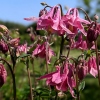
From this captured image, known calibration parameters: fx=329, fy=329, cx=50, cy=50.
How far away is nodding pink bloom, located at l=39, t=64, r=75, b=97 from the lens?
5.55 feet

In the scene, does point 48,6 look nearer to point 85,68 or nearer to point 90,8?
point 85,68

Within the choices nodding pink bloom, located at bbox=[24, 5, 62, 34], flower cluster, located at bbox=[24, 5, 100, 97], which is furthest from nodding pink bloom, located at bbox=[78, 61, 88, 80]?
nodding pink bloom, located at bbox=[24, 5, 62, 34]

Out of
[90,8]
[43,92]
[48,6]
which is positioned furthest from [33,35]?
[90,8]

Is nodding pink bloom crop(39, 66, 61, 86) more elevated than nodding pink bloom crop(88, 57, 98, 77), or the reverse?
nodding pink bloom crop(88, 57, 98, 77)

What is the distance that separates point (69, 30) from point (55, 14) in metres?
0.19

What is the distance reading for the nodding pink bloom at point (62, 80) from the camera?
169 cm

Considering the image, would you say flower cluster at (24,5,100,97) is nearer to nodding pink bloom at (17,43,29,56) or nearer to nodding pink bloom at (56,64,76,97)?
nodding pink bloom at (56,64,76,97)

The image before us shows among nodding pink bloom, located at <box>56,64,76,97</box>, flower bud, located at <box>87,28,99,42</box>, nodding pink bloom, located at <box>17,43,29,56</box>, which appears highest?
flower bud, located at <box>87,28,99,42</box>

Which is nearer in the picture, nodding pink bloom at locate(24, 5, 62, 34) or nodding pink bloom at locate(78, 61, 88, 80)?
nodding pink bloom at locate(24, 5, 62, 34)

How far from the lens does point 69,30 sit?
1686 mm

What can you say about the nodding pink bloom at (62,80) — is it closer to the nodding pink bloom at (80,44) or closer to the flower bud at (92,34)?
the flower bud at (92,34)

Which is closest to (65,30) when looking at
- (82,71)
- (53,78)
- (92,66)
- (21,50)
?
(53,78)

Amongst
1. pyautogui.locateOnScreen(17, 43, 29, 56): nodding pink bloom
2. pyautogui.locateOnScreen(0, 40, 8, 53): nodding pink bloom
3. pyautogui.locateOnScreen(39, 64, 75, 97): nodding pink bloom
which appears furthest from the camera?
pyautogui.locateOnScreen(17, 43, 29, 56): nodding pink bloom

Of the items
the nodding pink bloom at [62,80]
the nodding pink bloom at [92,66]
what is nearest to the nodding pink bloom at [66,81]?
the nodding pink bloom at [62,80]
